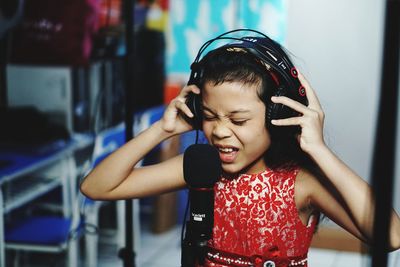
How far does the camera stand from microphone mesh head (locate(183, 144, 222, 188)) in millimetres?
801

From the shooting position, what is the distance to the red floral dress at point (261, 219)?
93cm

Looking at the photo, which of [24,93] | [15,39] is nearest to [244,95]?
[15,39]

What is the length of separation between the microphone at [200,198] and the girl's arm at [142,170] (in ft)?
0.66

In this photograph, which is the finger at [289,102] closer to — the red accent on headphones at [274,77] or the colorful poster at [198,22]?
the red accent on headphones at [274,77]

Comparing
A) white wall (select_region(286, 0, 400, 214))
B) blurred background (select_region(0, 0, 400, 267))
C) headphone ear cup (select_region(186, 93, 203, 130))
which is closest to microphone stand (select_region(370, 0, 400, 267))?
headphone ear cup (select_region(186, 93, 203, 130))

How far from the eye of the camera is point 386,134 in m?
0.54

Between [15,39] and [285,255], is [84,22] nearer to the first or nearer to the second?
[15,39]

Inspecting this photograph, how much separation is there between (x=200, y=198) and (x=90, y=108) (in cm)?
209

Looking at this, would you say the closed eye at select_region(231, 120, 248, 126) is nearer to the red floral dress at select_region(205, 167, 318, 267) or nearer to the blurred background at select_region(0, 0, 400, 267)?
the red floral dress at select_region(205, 167, 318, 267)

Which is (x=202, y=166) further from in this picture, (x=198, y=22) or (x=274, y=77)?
(x=198, y=22)

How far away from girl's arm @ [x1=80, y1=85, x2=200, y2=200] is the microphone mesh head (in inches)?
7.6

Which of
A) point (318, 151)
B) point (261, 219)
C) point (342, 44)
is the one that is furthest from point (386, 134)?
point (342, 44)

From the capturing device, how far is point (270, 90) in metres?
0.86

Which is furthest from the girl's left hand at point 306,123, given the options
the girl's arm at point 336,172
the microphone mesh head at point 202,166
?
the microphone mesh head at point 202,166
